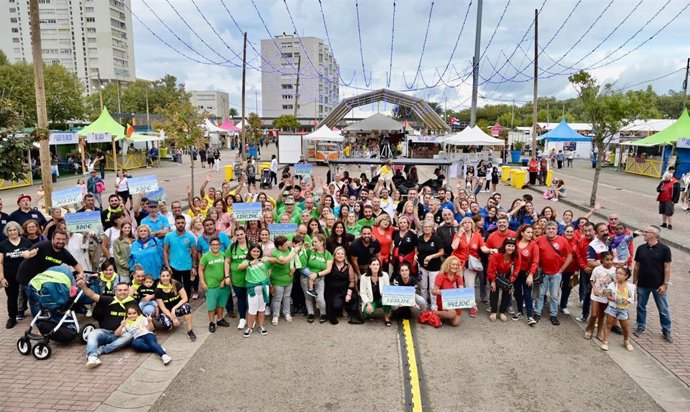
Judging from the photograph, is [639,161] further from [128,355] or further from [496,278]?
[128,355]

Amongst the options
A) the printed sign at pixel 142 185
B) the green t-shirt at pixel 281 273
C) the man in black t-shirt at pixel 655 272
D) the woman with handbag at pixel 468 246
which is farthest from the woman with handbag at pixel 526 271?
the printed sign at pixel 142 185

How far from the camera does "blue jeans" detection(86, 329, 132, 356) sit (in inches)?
247

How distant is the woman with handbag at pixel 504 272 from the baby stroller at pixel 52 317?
6217 mm

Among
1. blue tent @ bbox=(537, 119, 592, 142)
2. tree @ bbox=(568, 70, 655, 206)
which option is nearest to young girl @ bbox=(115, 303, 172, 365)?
tree @ bbox=(568, 70, 655, 206)

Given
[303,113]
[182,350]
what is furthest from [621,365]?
[303,113]

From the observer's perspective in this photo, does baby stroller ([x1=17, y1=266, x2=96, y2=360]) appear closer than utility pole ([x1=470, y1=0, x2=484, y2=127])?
Yes

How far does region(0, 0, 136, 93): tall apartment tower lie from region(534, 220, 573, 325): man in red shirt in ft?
344

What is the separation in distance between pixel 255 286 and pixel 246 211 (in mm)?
2231

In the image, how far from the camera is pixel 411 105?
37.2 meters

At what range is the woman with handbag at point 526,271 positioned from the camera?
24.4 feet

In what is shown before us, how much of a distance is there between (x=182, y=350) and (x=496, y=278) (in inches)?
197

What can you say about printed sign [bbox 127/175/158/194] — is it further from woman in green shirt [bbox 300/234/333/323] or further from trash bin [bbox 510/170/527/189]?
trash bin [bbox 510/170/527/189]

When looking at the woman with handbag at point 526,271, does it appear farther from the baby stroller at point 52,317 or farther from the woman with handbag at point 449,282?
the baby stroller at point 52,317

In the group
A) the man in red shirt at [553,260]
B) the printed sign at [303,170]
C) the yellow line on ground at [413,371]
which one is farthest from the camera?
the printed sign at [303,170]
